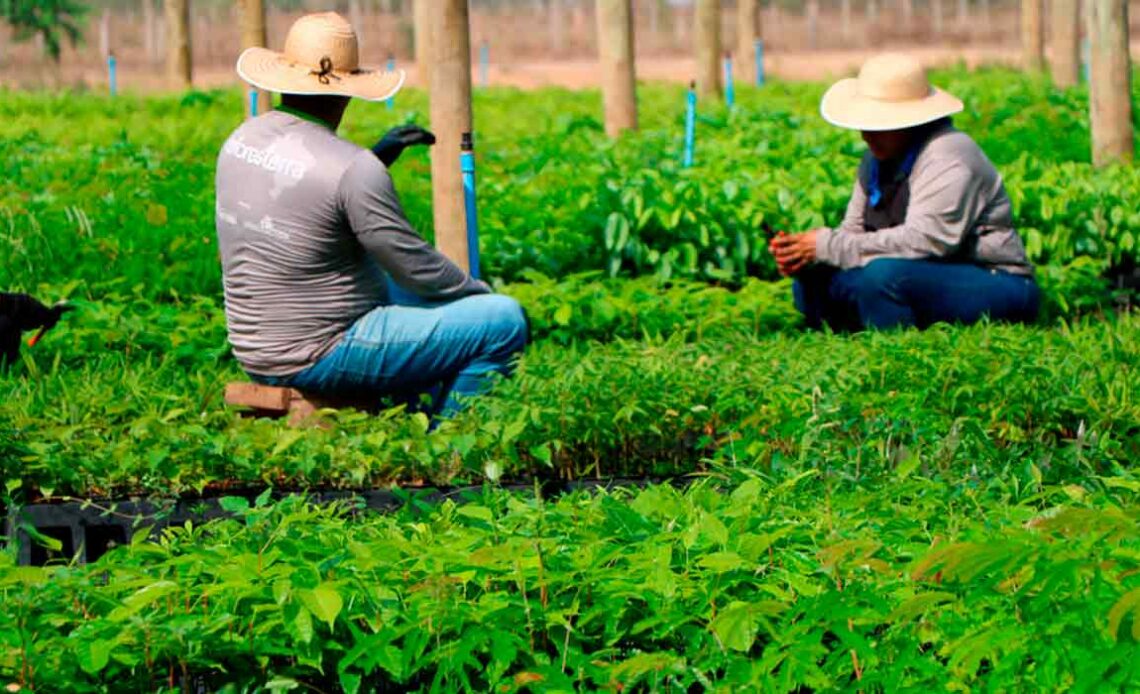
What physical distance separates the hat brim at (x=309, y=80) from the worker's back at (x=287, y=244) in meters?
0.11

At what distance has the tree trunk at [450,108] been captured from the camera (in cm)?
645

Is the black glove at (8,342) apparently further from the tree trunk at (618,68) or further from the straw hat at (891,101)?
the tree trunk at (618,68)

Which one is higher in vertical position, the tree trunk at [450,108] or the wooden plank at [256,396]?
the tree trunk at [450,108]

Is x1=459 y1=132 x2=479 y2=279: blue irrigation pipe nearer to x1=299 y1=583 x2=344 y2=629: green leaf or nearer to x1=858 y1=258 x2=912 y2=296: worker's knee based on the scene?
x1=858 y1=258 x2=912 y2=296: worker's knee

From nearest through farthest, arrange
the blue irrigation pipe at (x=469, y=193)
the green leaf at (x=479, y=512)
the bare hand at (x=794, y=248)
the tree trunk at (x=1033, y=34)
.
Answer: the green leaf at (x=479, y=512)
the blue irrigation pipe at (x=469, y=193)
the bare hand at (x=794, y=248)
the tree trunk at (x=1033, y=34)

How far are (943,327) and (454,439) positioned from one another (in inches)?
87.6

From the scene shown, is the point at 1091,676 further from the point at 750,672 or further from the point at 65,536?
the point at 65,536

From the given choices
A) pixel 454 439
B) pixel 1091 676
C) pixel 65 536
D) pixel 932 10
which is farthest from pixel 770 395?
pixel 932 10

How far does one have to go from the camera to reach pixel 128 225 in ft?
26.9

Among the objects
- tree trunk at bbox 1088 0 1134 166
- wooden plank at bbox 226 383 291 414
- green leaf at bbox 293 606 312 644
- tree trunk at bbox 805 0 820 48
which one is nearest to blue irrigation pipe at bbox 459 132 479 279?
wooden plank at bbox 226 383 291 414

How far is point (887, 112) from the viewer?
22.4ft

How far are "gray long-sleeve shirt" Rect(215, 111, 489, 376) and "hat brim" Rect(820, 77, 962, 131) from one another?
194 cm

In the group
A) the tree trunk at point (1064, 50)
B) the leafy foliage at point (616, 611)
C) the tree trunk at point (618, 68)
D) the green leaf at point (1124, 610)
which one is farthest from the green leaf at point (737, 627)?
the tree trunk at point (1064, 50)

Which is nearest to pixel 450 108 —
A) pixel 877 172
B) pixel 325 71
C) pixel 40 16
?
pixel 325 71
